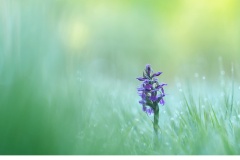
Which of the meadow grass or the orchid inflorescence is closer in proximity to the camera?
the meadow grass

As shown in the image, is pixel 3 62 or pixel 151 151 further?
pixel 151 151

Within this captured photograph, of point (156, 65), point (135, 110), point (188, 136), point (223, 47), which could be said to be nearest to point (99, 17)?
point (156, 65)

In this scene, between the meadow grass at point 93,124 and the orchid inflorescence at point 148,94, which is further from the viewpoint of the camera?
the orchid inflorescence at point 148,94

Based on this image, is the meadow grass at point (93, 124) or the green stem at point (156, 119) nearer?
the meadow grass at point (93, 124)

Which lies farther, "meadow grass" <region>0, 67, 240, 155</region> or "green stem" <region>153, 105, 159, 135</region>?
"green stem" <region>153, 105, 159, 135</region>

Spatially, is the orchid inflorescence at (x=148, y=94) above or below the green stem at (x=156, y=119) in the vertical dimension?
above

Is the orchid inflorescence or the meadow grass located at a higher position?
the orchid inflorescence

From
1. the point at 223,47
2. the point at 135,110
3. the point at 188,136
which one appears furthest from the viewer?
the point at 223,47

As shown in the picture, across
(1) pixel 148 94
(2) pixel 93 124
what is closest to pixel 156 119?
(1) pixel 148 94

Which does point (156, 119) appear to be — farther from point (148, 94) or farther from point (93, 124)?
point (93, 124)

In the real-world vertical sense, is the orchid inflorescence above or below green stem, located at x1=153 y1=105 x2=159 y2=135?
above
